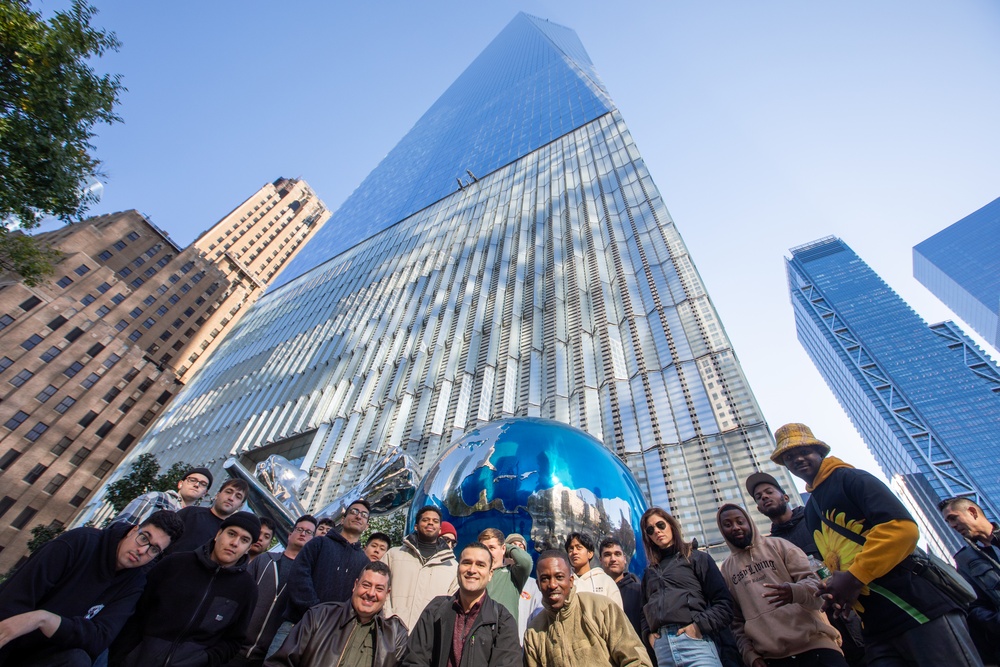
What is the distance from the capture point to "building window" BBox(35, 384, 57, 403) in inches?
1166

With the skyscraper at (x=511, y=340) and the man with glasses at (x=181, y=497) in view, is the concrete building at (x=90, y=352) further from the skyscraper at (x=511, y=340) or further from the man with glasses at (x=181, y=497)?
the man with glasses at (x=181, y=497)

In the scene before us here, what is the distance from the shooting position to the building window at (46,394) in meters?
29.6

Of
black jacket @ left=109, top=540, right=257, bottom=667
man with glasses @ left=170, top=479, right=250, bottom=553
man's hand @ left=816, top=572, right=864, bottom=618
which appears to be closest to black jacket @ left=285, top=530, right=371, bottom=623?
black jacket @ left=109, top=540, right=257, bottom=667

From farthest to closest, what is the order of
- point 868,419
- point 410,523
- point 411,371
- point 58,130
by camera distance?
point 868,419 < point 411,371 < point 58,130 < point 410,523

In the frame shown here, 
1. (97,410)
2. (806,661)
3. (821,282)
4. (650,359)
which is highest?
(821,282)

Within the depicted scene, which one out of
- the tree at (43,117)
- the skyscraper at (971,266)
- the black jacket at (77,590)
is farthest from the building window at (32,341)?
the skyscraper at (971,266)

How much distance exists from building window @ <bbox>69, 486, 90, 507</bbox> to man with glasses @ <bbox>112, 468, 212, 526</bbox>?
3675 centimetres

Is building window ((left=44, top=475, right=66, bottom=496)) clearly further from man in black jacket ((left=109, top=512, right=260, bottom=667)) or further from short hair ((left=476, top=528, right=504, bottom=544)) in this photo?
short hair ((left=476, top=528, right=504, bottom=544))

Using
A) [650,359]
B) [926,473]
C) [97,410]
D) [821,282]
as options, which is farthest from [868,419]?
[97,410]

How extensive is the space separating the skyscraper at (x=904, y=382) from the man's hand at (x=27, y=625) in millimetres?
79101

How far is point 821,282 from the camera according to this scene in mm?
84938

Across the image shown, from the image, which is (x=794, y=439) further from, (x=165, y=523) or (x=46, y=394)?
(x=46, y=394)

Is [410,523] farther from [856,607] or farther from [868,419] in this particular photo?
[868,419]

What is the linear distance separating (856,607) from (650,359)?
11.0 meters
